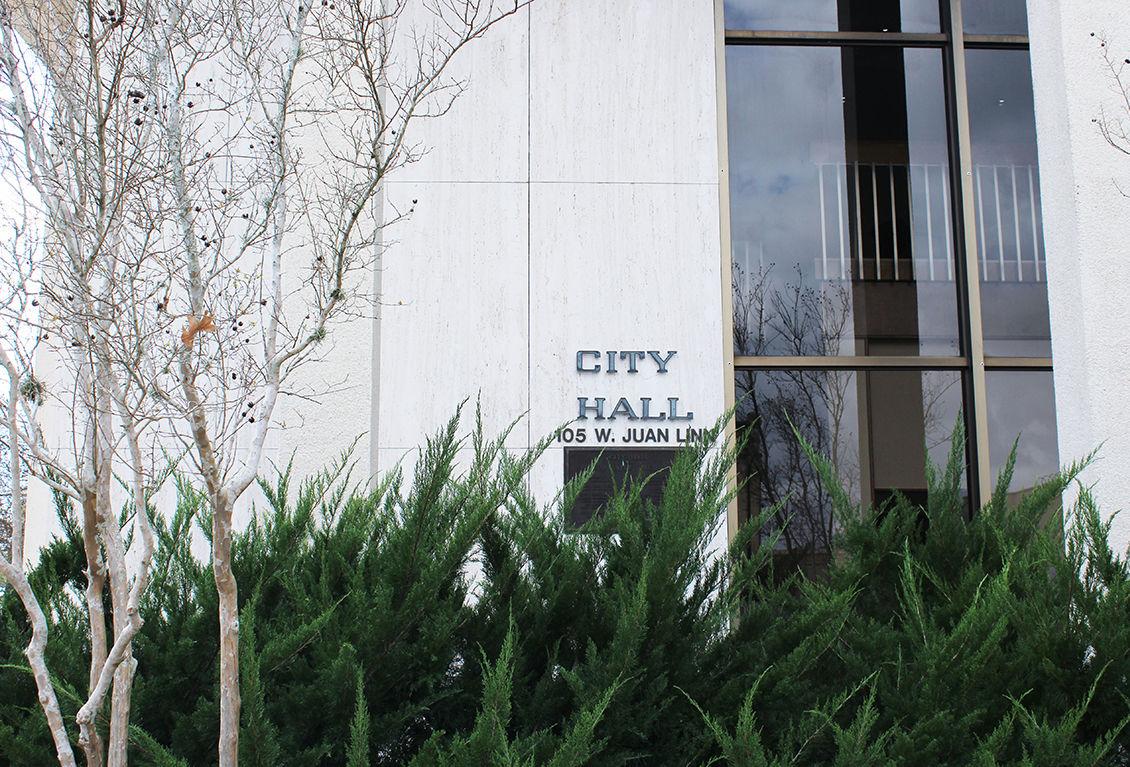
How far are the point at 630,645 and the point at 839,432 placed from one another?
4.79 meters

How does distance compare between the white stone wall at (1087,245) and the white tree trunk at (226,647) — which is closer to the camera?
the white tree trunk at (226,647)

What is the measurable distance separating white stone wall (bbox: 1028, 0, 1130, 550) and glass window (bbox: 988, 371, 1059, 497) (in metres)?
0.95

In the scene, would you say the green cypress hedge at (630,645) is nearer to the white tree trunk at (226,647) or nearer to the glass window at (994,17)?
the white tree trunk at (226,647)

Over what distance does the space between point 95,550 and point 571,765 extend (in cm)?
156

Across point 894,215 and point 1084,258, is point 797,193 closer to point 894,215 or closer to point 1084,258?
point 894,215

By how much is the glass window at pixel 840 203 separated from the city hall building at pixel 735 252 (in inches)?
0.6

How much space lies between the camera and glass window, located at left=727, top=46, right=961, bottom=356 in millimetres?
8031

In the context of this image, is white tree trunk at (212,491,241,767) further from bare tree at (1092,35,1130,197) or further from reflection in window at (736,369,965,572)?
bare tree at (1092,35,1130,197)

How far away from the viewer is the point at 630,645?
11.0ft

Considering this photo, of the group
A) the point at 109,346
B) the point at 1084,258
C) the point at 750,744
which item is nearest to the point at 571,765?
the point at 750,744

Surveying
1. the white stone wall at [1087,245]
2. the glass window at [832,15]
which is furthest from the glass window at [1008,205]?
the white stone wall at [1087,245]

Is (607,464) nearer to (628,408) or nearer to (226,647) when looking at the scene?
(628,408)

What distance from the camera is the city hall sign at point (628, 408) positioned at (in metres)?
7.60

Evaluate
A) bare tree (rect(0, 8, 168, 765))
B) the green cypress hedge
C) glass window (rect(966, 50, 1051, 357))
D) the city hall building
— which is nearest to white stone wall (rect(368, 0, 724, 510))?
the city hall building
